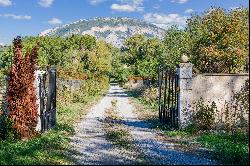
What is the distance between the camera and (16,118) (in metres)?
15.4

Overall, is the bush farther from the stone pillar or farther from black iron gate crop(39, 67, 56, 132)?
black iron gate crop(39, 67, 56, 132)

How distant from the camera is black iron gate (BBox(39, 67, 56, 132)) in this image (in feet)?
56.5

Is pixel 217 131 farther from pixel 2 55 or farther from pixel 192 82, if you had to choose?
pixel 2 55

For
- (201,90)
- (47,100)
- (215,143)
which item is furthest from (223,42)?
(215,143)

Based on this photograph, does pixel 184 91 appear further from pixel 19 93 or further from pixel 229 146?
pixel 19 93

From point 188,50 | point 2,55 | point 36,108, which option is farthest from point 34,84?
point 2,55

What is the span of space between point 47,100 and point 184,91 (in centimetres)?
561

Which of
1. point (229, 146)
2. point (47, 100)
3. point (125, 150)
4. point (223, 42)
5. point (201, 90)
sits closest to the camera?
point (125, 150)

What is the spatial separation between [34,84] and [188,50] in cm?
2234

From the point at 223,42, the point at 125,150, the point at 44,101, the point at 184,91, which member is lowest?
the point at 125,150

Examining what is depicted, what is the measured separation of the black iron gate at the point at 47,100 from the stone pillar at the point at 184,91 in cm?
529

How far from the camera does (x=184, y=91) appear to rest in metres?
18.2

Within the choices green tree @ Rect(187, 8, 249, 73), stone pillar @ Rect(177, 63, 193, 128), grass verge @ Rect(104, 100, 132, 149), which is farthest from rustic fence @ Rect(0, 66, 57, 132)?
green tree @ Rect(187, 8, 249, 73)

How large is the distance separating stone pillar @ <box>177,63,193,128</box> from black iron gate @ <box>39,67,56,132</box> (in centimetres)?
529
